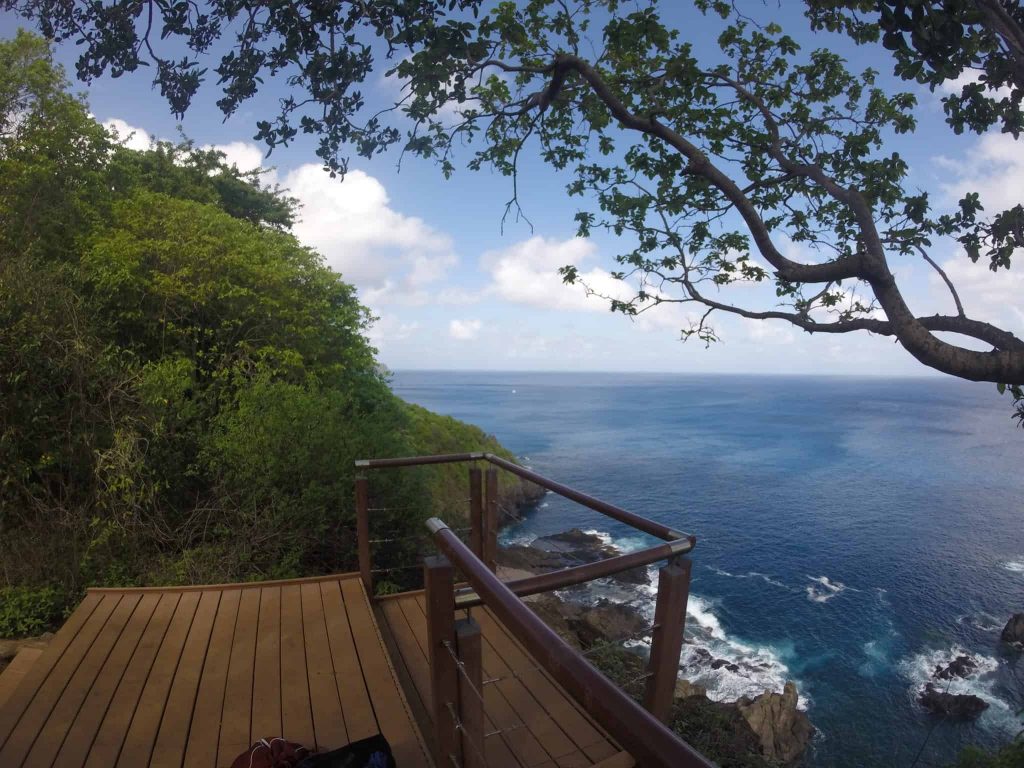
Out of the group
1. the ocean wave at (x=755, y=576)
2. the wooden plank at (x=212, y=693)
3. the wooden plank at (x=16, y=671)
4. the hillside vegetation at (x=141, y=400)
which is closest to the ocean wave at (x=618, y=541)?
the ocean wave at (x=755, y=576)

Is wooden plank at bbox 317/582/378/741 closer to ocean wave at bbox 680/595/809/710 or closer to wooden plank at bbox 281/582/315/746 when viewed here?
wooden plank at bbox 281/582/315/746

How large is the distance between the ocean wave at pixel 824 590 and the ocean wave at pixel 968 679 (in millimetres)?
3568

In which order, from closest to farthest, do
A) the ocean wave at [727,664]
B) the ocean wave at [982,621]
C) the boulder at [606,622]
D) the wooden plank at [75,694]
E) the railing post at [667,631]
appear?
the railing post at [667,631]
the wooden plank at [75,694]
the ocean wave at [727,664]
the boulder at [606,622]
the ocean wave at [982,621]

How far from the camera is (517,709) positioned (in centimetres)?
269

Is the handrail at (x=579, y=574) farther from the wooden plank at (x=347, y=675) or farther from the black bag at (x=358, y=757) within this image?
the wooden plank at (x=347, y=675)

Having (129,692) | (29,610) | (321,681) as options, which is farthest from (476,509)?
(29,610)

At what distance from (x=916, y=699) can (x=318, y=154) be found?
20001 mm

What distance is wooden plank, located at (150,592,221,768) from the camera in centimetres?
246

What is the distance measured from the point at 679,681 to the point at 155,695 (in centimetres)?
1300

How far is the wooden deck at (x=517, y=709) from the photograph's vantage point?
7.71ft

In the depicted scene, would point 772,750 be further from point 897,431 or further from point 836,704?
point 897,431

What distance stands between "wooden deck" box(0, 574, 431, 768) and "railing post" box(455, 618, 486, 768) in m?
0.86

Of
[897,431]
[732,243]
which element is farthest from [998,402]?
[732,243]

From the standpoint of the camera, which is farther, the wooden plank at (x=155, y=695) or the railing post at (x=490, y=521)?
the railing post at (x=490, y=521)
